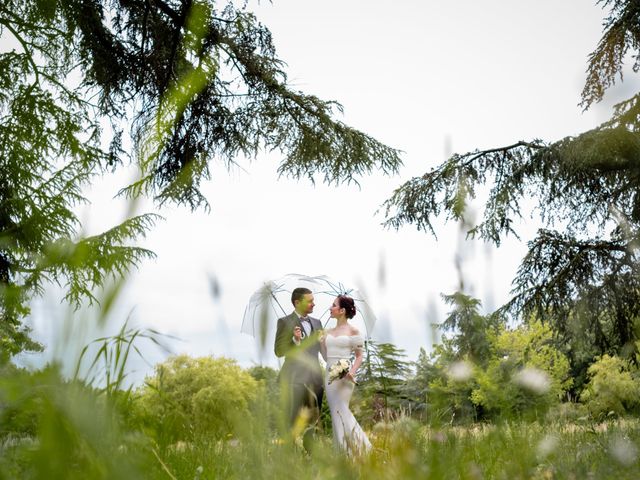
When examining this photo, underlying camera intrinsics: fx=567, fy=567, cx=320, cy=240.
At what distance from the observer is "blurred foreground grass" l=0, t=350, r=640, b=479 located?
77 centimetres

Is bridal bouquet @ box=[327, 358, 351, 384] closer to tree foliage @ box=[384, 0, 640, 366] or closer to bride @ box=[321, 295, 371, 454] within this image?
bride @ box=[321, 295, 371, 454]

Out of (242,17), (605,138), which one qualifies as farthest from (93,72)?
(605,138)

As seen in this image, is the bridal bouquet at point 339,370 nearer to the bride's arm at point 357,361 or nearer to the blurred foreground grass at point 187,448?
the bride's arm at point 357,361

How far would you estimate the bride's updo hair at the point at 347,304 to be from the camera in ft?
19.6

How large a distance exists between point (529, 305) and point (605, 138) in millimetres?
2714

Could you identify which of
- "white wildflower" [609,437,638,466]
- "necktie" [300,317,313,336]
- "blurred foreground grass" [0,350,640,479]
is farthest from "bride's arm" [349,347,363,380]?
"white wildflower" [609,437,638,466]

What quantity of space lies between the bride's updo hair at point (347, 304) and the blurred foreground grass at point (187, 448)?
3.18 metres

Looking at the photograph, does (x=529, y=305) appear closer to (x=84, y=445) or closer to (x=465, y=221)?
(x=465, y=221)

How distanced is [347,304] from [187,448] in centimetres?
356

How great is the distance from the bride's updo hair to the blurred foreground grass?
318 centimetres

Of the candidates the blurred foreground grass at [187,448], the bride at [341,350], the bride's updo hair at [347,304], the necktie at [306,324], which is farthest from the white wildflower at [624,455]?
the bride's updo hair at [347,304]

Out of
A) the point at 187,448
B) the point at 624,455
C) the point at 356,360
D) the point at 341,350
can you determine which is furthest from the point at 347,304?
the point at 624,455

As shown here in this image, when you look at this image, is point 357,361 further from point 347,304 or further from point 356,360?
point 347,304

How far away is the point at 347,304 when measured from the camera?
19.6 ft
